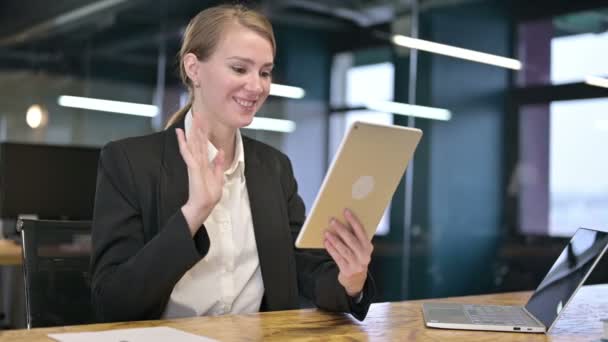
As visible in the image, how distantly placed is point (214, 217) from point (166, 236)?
31cm

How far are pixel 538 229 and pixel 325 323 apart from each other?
3.77m

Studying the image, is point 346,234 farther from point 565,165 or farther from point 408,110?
point 408,110

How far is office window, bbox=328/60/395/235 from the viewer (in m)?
5.57

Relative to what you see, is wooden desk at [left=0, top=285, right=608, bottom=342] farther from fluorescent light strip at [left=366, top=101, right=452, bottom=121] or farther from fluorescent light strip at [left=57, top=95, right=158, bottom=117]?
fluorescent light strip at [left=366, top=101, right=452, bottom=121]

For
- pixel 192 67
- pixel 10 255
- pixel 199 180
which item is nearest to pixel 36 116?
pixel 10 255

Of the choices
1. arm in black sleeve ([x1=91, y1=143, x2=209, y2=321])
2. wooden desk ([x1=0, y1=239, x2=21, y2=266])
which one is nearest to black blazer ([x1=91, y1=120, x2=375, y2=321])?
arm in black sleeve ([x1=91, y1=143, x2=209, y2=321])

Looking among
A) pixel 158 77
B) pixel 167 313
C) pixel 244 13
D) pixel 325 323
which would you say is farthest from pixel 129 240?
pixel 158 77

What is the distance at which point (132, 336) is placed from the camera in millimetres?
1359

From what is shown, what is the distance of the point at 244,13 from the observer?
2072 mm

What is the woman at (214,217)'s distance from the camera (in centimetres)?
163

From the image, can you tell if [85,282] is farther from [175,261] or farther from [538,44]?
[538,44]

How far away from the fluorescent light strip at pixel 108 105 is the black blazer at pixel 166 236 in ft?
10.6

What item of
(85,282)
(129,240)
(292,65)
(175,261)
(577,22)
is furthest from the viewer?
(292,65)

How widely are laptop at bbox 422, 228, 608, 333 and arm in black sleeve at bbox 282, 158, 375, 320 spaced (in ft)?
0.48
